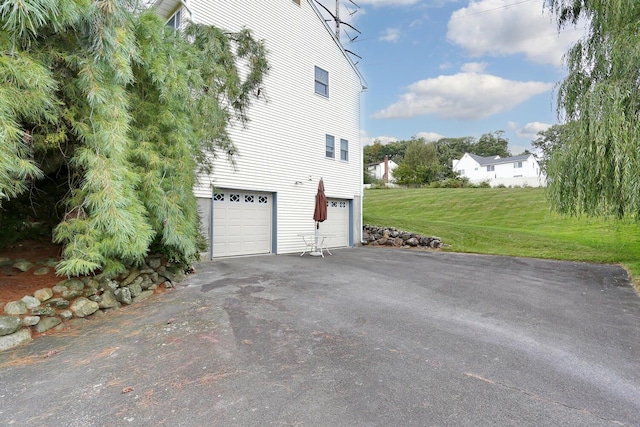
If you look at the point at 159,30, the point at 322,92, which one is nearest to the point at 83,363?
the point at 159,30

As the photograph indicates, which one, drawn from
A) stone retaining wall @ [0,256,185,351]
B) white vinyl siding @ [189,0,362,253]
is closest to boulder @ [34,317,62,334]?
stone retaining wall @ [0,256,185,351]

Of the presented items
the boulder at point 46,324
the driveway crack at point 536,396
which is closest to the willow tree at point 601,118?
the driveway crack at point 536,396

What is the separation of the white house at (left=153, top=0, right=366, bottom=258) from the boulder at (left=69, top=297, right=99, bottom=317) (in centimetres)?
420

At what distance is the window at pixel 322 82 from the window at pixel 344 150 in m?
2.01

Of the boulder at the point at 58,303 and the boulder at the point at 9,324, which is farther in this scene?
the boulder at the point at 58,303

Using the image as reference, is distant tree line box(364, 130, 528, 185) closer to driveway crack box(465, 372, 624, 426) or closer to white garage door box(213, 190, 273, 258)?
white garage door box(213, 190, 273, 258)

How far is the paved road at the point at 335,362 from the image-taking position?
2416 millimetres

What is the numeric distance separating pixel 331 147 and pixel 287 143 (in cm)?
245

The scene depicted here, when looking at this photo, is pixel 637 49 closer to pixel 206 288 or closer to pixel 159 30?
pixel 159 30

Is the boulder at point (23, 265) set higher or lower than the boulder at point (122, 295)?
higher

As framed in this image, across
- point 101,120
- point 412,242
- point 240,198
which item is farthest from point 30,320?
point 412,242

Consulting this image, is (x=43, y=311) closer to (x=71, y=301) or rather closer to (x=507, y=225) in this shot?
(x=71, y=301)

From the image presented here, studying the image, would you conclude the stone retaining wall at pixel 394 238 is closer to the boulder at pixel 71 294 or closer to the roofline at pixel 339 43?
the roofline at pixel 339 43

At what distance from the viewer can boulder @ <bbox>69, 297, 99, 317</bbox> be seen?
169 inches
